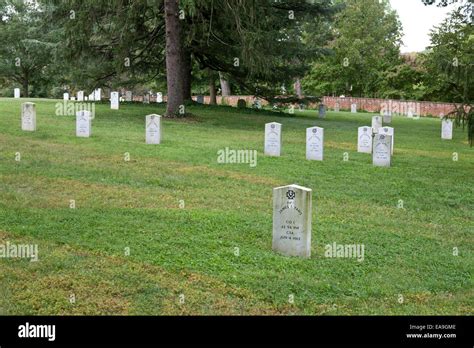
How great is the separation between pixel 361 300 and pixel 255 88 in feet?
79.3

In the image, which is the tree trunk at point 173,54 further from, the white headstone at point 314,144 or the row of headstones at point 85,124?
the white headstone at point 314,144

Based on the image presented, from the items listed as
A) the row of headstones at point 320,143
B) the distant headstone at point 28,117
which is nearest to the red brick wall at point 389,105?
the distant headstone at point 28,117

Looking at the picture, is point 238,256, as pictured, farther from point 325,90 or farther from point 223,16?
point 325,90

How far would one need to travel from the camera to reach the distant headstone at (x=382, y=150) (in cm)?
1360

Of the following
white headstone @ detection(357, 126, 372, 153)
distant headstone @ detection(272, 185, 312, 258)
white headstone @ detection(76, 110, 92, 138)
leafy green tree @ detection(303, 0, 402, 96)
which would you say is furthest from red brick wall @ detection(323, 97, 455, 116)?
distant headstone @ detection(272, 185, 312, 258)

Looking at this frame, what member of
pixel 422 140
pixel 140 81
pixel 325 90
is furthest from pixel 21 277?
pixel 325 90

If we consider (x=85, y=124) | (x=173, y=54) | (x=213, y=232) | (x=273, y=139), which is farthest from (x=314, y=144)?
(x=173, y=54)

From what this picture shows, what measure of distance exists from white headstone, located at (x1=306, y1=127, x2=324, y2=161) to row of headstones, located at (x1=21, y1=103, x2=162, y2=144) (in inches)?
166

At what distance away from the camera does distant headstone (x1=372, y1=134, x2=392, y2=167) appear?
13602 millimetres

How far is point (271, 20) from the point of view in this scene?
26.3 m

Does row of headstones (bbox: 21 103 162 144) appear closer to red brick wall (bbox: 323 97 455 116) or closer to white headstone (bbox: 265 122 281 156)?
white headstone (bbox: 265 122 281 156)

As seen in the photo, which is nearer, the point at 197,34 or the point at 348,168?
the point at 348,168

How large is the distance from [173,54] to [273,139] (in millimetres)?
8823

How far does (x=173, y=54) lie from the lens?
21.8 m
